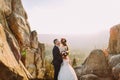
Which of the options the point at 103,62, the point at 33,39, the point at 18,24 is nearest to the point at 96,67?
the point at 103,62

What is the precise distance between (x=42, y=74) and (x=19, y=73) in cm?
4378

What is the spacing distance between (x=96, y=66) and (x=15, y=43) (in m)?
16.5

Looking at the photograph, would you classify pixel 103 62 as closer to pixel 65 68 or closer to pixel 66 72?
pixel 65 68

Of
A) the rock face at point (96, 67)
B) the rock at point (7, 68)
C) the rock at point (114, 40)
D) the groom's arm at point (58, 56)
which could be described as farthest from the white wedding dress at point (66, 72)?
the rock at point (114, 40)

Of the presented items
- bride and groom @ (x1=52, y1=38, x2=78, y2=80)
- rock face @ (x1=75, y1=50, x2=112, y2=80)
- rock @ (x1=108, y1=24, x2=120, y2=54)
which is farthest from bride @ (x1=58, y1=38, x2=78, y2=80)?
rock @ (x1=108, y1=24, x2=120, y2=54)

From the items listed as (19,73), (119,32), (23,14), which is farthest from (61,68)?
(23,14)

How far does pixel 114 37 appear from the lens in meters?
46.5

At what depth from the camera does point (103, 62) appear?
42.2 m

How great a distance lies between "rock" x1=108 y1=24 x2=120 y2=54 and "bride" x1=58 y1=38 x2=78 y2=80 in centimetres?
2901

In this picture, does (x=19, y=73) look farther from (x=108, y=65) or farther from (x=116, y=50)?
(x=116, y=50)

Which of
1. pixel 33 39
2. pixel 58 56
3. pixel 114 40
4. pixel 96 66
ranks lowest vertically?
pixel 96 66

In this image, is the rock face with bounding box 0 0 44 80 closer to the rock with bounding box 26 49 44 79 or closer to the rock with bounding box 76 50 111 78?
the rock with bounding box 26 49 44 79

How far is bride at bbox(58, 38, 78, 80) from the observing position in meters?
16.1

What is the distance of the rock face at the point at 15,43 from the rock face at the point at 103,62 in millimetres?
9648
